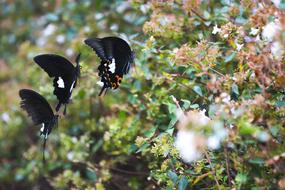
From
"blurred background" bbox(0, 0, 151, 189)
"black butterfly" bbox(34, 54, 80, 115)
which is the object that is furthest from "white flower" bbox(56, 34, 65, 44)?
"black butterfly" bbox(34, 54, 80, 115)

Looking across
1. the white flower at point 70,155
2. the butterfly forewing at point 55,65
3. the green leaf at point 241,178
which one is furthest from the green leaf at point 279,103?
the white flower at point 70,155

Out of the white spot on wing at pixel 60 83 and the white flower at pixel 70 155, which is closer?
the white spot on wing at pixel 60 83

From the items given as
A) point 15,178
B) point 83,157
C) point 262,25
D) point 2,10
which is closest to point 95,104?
point 83,157

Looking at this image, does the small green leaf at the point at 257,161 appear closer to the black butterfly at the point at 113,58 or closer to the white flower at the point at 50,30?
the black butterfly at the point at 113,58

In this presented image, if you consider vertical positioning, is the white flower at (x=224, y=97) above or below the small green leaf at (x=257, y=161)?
above

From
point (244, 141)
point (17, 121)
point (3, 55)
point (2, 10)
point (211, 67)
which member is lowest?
point (244, 141)

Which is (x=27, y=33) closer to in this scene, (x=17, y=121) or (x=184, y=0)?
(x=17, y=121)
